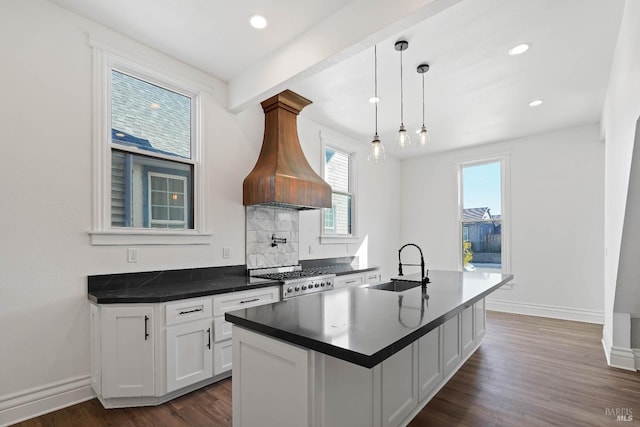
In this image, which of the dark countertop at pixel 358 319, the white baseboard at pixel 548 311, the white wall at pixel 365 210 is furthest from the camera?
the white baseboard at pixel 548 311

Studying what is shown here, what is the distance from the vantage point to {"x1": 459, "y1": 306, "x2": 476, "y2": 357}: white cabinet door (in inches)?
118

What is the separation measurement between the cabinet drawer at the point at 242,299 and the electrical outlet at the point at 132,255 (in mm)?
761

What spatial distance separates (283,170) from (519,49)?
8.02 ft

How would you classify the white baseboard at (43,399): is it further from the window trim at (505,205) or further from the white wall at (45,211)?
the window trim at (505,205)

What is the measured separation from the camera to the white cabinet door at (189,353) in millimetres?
2400

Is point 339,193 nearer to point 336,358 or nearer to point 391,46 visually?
point 391,46

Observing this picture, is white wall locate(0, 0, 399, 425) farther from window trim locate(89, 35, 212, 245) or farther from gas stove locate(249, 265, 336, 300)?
gas stove locate(249, 265, 336, 300)

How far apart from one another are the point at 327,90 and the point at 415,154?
3.29 metres

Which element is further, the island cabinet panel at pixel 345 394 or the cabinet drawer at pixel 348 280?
the cabinet drawer at pixel 348 280

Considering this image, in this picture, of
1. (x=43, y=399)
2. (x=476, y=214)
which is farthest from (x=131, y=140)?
(x=476, y=214)

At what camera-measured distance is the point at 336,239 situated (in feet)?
16.1

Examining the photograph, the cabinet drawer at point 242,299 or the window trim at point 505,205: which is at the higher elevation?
the window trim at point 505,205


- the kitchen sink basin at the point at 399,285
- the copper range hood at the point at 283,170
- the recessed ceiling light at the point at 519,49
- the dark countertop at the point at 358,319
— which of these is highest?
the recessed ceiling light at the point at 519,49

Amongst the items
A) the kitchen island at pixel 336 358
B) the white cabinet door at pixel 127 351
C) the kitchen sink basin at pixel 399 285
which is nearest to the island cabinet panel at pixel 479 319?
the kitchen sink basin at pixel 399 285
